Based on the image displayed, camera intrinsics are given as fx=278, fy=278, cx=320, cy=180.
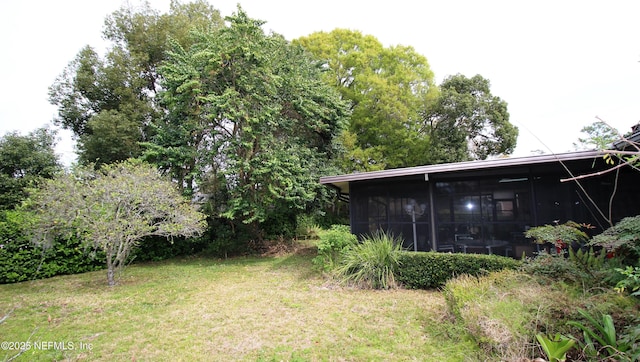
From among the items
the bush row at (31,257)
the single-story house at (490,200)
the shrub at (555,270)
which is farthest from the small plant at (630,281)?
the bush row at (31,257)

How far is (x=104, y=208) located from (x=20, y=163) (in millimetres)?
8115

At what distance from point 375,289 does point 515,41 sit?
639 centimetres

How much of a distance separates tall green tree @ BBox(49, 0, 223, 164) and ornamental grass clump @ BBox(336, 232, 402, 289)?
953 cm

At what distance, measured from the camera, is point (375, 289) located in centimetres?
595

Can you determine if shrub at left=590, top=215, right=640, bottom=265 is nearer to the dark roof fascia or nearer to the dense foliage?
the dark roof fascia

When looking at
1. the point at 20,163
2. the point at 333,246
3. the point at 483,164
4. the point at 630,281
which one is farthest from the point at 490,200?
the point at 20,163

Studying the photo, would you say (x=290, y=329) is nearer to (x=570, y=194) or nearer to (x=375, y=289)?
(x=375, y=289)

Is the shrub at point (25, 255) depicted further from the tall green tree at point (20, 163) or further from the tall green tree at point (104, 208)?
the tall green tree at point (20, 163)

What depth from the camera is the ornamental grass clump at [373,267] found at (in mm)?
6043

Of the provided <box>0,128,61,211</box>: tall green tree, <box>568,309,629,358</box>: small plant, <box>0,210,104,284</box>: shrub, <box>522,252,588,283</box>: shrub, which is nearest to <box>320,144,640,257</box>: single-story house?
<box>522,252,588,283</box>: shrub

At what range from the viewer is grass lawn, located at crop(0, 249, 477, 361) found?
3447 millimetres

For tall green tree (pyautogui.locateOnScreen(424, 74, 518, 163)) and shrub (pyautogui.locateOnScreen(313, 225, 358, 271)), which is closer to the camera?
shrub (pyautogui.locateOnScreen(313, 225, 358, 271))

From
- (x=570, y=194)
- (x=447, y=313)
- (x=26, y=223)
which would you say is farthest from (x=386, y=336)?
(x=26, y=223)

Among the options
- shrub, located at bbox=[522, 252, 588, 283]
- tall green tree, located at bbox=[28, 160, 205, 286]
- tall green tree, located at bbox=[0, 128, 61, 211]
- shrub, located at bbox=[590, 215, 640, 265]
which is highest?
tall green tree, located at bbox=[0, 128, 61, 211]
